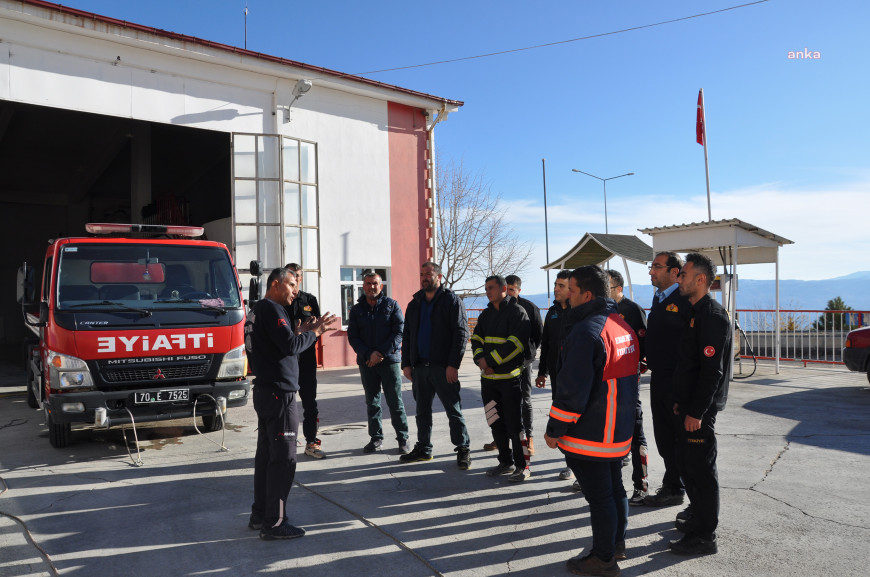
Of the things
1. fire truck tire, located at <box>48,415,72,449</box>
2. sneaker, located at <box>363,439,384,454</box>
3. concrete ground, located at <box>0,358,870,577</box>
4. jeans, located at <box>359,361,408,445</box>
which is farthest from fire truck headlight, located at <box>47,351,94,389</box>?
sneaker, located at <box>363,439,384,454</box>

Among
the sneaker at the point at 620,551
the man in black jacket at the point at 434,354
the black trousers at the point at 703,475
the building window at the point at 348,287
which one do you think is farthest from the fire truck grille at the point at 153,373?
the building window at the point at 348,287

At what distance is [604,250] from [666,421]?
36.1 ft

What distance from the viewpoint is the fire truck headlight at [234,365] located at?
6.89 metres

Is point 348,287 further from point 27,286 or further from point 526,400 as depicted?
point 526,400

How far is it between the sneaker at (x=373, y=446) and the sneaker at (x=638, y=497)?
2.79 metres

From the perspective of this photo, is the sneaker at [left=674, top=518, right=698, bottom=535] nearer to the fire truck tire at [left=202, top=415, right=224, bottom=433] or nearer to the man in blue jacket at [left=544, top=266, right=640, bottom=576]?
the man in blue jacket at [left=544, top=266, right=640, bottom=576]

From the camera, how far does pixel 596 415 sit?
361 cm

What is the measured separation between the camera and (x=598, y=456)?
356 cm

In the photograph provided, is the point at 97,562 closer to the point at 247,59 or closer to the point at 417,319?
the point at 417,319

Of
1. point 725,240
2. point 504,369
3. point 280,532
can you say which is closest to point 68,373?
point 280,532

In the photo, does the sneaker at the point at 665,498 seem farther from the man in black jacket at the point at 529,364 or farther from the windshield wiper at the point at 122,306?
the windshield wiper at the point at 122,306

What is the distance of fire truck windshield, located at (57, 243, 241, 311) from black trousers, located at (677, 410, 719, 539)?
5139 millimetres

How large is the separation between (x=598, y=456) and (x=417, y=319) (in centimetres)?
293

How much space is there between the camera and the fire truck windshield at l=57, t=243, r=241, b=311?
6664 mm
